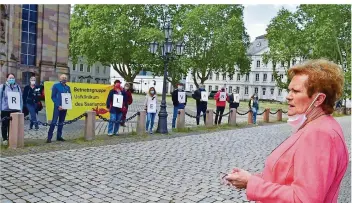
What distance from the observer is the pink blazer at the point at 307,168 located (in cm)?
155

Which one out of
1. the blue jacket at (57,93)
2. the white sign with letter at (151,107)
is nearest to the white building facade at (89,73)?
the white sign with letter at (151,107)

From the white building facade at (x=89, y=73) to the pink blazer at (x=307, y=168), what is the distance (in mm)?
77661

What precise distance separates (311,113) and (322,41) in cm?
3878

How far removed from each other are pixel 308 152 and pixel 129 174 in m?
5.46

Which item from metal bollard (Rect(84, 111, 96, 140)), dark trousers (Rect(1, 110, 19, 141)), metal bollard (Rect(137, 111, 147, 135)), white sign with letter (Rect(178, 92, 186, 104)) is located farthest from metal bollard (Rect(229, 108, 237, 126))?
dark trousers (Rect(1, 110, 19, 141))

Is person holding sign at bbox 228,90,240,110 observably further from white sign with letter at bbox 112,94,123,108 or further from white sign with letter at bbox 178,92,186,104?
white sign with letter at bbox 112,94,123,108

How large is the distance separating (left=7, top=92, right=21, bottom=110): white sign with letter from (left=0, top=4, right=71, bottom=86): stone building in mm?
11860

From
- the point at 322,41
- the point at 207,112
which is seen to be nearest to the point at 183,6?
the point at 322,41

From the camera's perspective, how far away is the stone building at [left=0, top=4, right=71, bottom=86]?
20991 millimetres

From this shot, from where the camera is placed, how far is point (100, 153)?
336 inches

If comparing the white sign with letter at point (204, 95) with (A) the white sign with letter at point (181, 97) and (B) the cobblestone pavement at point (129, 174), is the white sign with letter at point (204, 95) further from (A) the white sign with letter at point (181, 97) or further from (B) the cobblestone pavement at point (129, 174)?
(B) the cobblestone pavement at point (129, 174)

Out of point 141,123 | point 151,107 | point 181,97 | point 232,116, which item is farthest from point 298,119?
point 232,116

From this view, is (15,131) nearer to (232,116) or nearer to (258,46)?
(232,116)

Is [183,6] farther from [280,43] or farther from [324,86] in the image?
[324,86]
